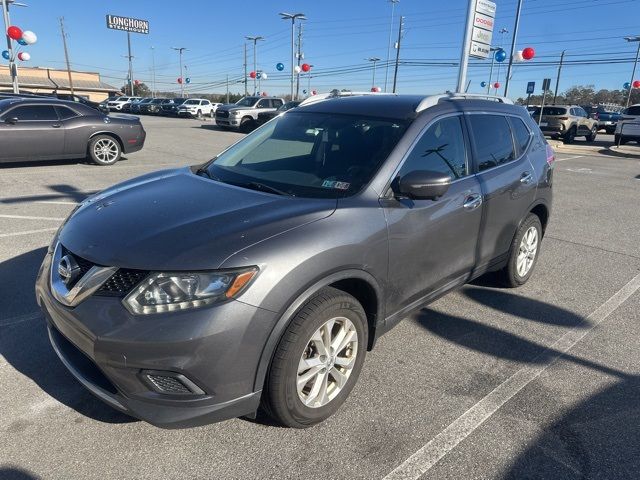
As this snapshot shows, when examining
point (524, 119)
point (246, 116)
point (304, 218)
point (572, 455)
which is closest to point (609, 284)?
point (524, 119)

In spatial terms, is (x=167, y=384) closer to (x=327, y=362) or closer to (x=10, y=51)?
(x=327, y=362)

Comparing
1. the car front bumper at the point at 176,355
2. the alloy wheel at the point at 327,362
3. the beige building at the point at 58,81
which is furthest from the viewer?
the beige building at the point at 58,81

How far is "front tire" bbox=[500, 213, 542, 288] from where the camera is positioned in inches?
174

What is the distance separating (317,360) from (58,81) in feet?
264

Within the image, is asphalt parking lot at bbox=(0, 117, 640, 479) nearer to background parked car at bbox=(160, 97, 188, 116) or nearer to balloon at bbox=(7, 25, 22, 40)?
balloon at bbox=(7, 25, 22, 40)

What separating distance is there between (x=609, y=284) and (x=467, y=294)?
1617 mm

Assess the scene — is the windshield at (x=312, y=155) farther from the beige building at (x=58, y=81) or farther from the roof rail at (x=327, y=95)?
the beige building at (x=58, y=81)

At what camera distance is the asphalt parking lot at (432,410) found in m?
2.39

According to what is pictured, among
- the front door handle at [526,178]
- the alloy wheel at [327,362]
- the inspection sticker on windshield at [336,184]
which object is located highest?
the inspection sticker on windshield at [336,184]

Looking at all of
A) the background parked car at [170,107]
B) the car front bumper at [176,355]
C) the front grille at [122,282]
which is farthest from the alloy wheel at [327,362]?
Answer: the background parked car at [170,107]

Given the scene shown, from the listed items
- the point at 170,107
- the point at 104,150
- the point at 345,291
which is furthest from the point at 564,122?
the point at 170,107

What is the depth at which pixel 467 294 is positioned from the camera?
4562mm

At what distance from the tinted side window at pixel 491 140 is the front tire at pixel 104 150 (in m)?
9.54

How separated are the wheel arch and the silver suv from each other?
910 inches
